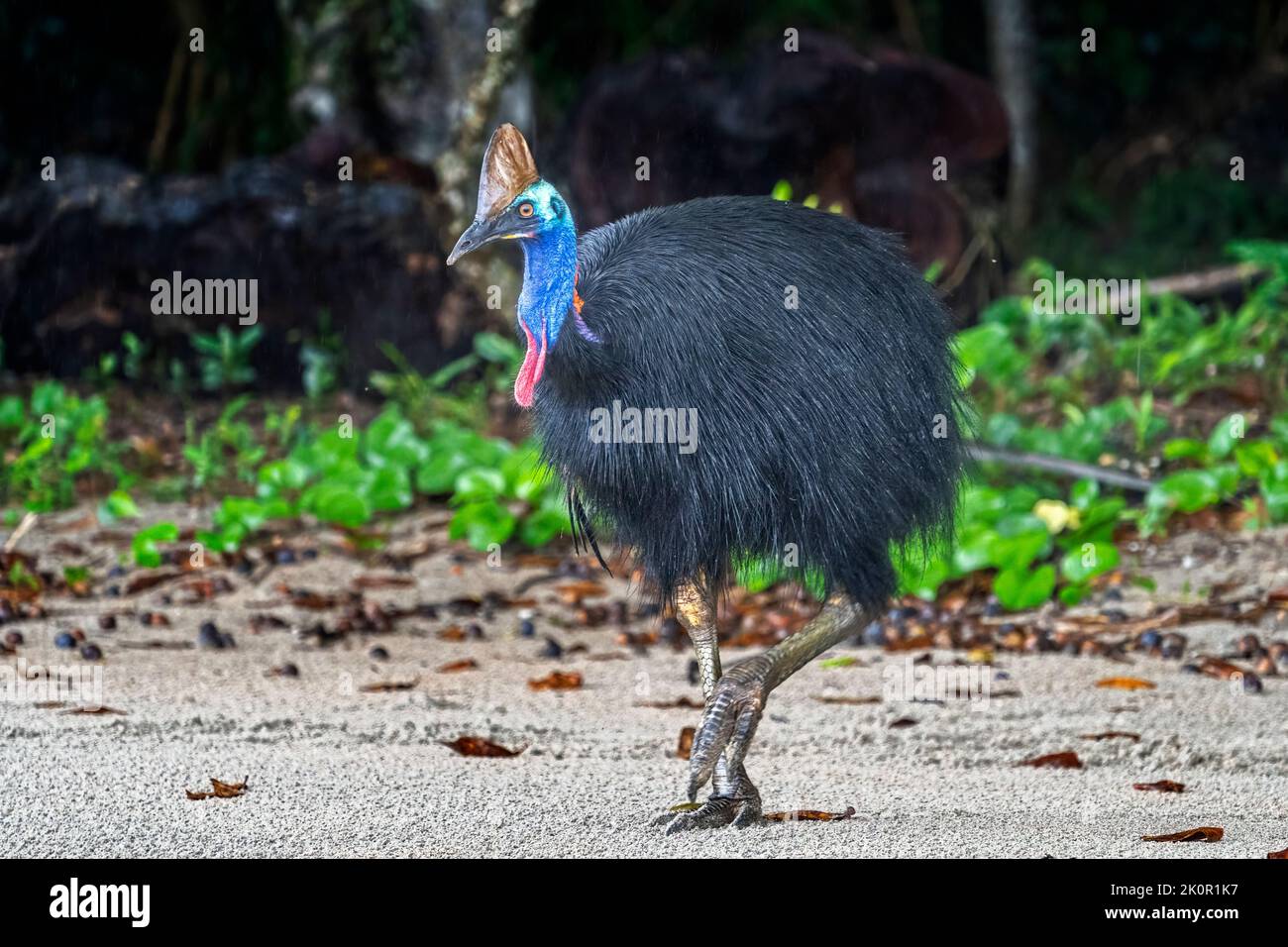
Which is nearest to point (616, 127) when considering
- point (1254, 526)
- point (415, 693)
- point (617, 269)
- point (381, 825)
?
point (1254, 526)

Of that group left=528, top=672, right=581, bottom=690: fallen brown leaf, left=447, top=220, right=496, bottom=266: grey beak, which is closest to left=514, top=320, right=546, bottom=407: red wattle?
left=447, top=220, right=496, bottom=266: grey beak

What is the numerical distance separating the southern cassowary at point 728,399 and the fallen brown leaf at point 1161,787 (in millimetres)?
616

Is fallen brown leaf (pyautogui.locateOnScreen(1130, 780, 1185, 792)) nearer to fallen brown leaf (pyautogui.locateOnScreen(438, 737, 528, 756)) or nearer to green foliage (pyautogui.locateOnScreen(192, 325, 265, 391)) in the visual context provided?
fallen brown leaf (pyautogui.locateOnScreen(438, 737, 528, 756))

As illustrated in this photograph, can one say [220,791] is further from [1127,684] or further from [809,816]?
[1127,684]

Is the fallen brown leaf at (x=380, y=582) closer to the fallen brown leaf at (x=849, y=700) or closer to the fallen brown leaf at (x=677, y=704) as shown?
the fallen brown leaf at (x=677, y=704)

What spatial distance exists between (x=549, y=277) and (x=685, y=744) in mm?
1203

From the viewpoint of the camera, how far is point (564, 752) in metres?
3.52

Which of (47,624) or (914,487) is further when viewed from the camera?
(47,624)

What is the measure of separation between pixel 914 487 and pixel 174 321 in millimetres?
4865

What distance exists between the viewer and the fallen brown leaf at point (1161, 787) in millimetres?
3207

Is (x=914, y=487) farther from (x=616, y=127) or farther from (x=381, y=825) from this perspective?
(x=616, y=127)

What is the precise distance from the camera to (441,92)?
7848mm

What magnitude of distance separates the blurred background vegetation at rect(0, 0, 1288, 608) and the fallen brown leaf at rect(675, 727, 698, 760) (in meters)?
1.33

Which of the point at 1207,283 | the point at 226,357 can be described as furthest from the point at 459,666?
the point at 1207,283
